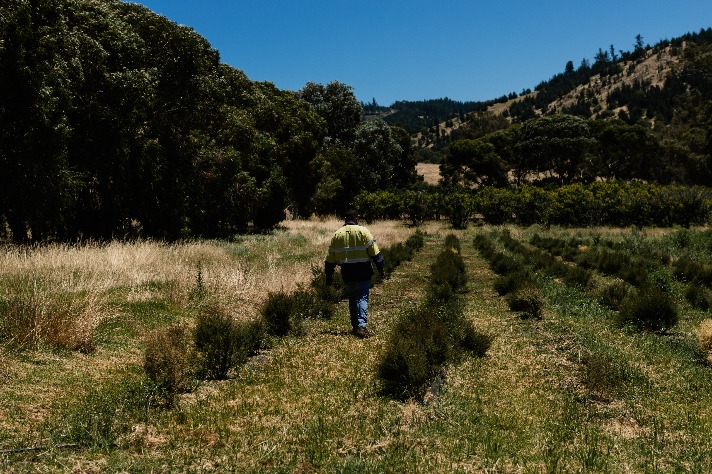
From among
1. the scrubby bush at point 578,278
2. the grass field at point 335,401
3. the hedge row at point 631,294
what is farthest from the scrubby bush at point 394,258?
the grass field at point 335,401

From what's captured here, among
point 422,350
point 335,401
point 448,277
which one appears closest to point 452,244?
point 448,277

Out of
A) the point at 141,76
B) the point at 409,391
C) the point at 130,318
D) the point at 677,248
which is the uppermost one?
the point at 141,76

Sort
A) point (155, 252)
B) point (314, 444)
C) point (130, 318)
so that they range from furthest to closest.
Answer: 1. point (155, 252)
2. point (130, 318)
3. point (314, 444)

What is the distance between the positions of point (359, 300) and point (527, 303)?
479 cm

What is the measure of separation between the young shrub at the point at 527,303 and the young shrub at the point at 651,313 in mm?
1702

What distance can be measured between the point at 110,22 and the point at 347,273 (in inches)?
670

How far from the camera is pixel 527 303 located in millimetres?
11258

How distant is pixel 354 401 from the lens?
575cm

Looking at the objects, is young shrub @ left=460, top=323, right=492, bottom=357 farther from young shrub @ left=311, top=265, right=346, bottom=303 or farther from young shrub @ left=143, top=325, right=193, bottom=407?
young shrub @ left=143, top=325, right=193, bottom=407

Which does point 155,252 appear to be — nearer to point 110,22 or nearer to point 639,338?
point 110,22

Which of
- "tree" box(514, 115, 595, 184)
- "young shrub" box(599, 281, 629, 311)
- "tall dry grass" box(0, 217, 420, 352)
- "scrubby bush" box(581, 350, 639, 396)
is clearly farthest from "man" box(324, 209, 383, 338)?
"tree" box(514, 115, 595, 184)

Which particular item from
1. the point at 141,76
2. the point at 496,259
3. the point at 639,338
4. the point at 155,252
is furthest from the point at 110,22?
the point at 639,338

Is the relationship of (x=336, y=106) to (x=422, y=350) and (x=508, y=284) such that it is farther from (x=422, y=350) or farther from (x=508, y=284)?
(x=422, y=350)

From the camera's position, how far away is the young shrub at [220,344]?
6.64 m
